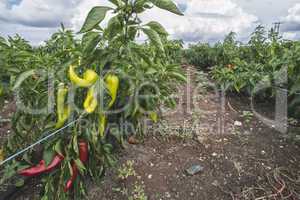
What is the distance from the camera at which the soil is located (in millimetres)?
1603

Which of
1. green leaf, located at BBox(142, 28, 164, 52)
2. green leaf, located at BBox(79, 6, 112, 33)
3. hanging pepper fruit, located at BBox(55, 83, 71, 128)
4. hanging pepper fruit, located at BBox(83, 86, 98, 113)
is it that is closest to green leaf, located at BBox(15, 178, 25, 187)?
hanging pepper fruit, located at BBox(55, 83, 71, 128)

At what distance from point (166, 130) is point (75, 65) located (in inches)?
47.3

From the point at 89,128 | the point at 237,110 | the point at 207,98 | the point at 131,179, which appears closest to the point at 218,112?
the point at 237,110

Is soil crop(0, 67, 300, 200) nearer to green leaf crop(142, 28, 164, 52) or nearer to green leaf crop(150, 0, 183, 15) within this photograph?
green leaf crop(142, 28, 164, 52)

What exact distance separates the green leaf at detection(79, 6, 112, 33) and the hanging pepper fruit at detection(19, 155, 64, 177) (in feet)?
1.95

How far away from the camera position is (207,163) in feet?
6.16

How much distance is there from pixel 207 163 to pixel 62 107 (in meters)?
1.20

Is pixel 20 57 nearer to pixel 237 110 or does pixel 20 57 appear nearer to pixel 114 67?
pixel 114 67

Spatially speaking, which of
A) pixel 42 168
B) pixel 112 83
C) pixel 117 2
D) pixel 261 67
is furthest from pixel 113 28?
pixel 261 67

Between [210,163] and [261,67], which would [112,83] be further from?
[261,67]

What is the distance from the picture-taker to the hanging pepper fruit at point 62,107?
3.48 ft

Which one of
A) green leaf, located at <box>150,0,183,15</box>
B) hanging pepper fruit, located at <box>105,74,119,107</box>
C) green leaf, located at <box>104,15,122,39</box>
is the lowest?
hanging pepper fruit, located at <box>105,74,119,107</box>

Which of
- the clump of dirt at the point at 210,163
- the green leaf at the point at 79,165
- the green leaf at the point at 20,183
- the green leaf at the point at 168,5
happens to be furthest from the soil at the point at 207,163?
the green leaf at the point at 168,5

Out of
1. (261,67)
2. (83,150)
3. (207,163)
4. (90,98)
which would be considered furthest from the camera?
(261,67)
